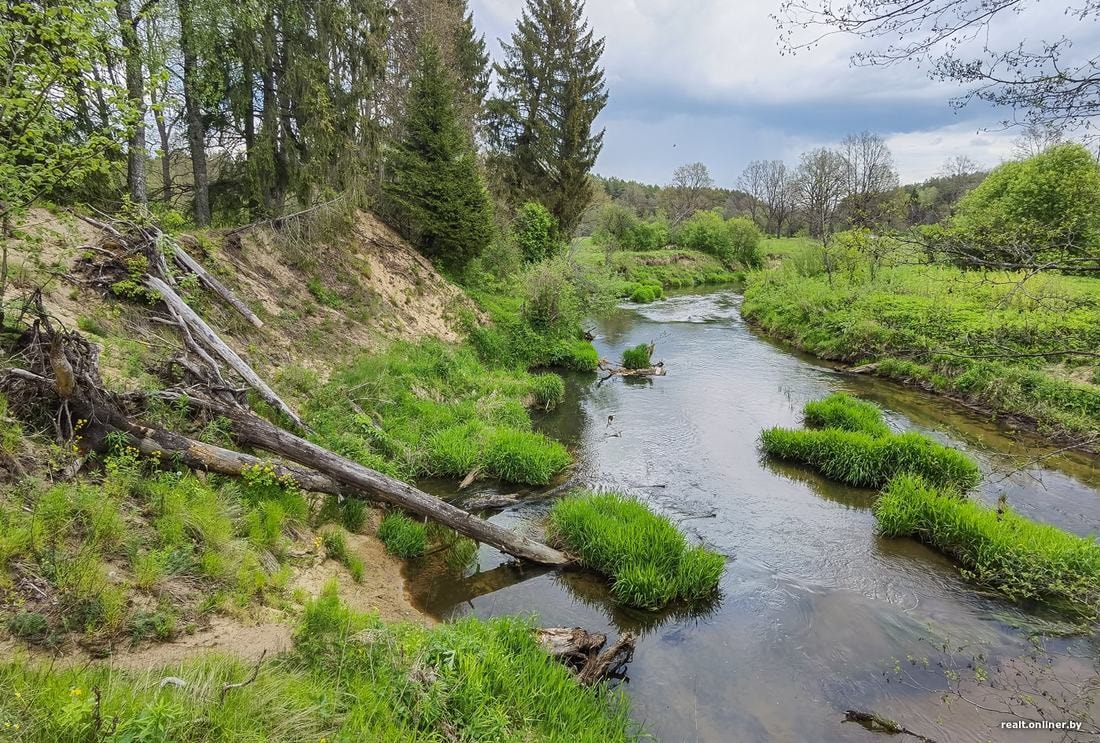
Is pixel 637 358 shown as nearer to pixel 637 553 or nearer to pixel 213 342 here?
pixel 637 553

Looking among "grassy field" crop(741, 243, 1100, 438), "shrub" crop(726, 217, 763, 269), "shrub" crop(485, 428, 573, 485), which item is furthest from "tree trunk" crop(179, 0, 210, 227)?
"shrub" crop(726, 217, 763, 269)

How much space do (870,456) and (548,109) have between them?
24779 mm

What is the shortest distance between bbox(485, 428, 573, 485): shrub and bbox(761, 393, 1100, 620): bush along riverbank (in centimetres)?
502

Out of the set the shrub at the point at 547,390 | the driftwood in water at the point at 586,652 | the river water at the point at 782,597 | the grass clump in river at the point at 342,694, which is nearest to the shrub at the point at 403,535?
the river water at the point at 782,597

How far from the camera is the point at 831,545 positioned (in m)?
8.09

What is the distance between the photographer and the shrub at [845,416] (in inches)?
456

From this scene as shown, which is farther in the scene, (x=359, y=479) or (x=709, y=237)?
(x=709, y=237)

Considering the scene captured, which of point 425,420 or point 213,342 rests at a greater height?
point 213,342

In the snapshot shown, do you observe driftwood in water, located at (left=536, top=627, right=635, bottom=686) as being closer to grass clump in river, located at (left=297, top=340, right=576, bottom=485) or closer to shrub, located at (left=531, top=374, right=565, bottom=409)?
grass clump in river, located at (left=297, top=340, right=576, bottom=485)

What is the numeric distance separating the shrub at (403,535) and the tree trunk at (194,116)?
9.64 metres

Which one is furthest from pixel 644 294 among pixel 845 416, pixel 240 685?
pixel 240 685

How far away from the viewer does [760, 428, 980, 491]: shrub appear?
9.41 metres

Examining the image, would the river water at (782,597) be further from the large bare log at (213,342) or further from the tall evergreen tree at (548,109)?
the tall evergreen tree at (548,109)

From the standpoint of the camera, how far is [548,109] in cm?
2766
